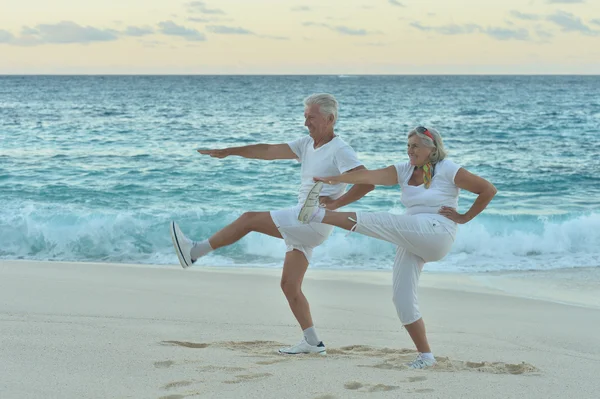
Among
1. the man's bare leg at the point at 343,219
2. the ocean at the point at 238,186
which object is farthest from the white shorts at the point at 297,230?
the ocean at the point at 238,186

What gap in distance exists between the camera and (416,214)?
5.02m

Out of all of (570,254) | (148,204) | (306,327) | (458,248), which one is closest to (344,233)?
(458,248)

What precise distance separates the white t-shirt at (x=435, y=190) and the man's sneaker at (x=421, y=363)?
0.97 m

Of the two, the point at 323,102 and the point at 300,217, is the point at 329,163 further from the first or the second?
the point at 300,217

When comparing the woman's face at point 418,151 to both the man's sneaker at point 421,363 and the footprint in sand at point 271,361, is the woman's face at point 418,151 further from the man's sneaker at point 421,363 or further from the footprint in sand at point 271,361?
the footprint in sand at point 271,361

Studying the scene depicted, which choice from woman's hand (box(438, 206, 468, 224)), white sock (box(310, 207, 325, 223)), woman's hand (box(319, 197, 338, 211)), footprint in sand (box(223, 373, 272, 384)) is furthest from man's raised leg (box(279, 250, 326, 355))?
woman's hand (box(438, 206, 468, 224))

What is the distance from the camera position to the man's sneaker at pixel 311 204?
16.0 feet

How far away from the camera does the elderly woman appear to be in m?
4.88

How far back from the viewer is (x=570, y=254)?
12148 mm

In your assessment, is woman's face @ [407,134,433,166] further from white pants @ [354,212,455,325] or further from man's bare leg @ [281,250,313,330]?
man's bare leg @ [281,250,313,330]

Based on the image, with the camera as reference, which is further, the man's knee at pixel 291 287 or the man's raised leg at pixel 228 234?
the man's knee at pixel 291 287

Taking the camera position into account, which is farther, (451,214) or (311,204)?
(451,214)

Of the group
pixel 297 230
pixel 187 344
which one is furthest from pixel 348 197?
pixel 187 344

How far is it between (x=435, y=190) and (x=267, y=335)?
2181 mm
